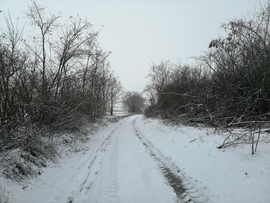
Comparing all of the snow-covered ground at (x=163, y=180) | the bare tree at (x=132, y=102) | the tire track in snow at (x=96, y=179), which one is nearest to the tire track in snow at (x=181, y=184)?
the snow-covered ground at (x=163, y=180)

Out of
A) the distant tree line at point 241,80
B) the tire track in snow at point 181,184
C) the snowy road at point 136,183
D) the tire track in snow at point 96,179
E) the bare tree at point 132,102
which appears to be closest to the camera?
the tire track in snow at point 181,184

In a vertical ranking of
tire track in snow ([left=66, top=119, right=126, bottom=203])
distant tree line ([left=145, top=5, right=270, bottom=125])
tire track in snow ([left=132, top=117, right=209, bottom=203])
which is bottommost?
tire track in snow ([left=66, top=119, right=126, bottom=203])

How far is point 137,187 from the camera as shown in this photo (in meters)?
4.52

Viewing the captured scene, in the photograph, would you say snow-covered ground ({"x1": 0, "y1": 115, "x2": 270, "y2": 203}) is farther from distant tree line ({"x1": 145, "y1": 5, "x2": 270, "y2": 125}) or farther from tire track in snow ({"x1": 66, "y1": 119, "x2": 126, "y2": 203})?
distant tree line ({"x1": 145, "y1": 5, "x2": 270, "y2": 125})

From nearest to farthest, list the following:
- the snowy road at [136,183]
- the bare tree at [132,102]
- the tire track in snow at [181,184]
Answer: the tire track in snow at [181,184]
the snowy road at [136,183]
the bare tree at [132,102]

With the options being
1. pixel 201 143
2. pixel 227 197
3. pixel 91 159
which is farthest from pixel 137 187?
pixel 201 143

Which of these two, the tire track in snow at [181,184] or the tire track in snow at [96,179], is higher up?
the tire track in snow at [181,184]

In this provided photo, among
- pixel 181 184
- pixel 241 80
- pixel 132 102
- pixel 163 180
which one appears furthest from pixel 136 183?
pixel 132 102

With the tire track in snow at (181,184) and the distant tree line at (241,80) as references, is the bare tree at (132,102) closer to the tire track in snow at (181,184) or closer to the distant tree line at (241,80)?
the distant tree line at (241,80)

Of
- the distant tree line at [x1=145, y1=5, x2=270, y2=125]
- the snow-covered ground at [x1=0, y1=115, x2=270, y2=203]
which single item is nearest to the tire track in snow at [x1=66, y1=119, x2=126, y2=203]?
the snow-covered ground at [x1=0, y1=115, x2=270, y2=203]

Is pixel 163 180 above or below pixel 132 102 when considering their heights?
below

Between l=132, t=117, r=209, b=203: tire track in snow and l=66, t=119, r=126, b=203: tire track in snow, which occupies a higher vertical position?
l=132, t=117, r=209, b=203: tire track in snow

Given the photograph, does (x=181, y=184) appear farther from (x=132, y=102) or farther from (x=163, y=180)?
(x=132, y=102)

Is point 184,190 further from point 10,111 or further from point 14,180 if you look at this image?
point 10,111
